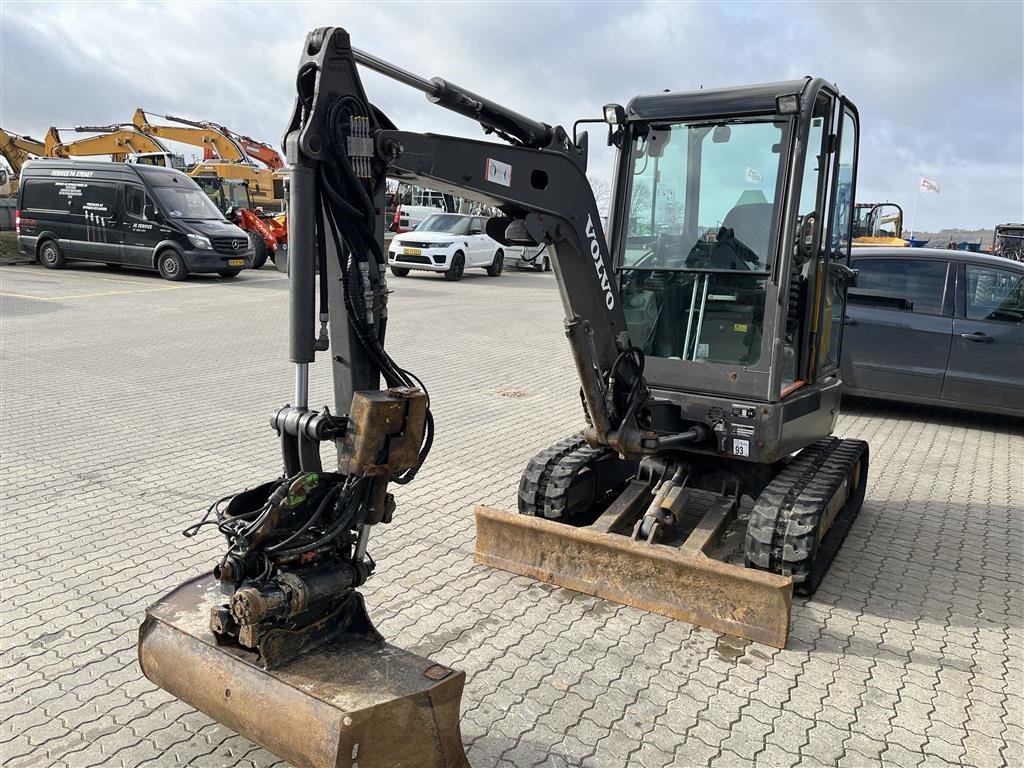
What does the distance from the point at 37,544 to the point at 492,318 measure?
12.1 meters

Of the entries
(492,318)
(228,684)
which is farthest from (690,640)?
(492,318)

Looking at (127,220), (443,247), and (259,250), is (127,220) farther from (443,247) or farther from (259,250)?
(443,247)

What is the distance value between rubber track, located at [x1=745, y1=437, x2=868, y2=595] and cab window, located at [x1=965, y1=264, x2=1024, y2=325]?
15.5 ft

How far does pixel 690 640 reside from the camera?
4398 mm

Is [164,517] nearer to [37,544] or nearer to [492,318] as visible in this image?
[37,544]

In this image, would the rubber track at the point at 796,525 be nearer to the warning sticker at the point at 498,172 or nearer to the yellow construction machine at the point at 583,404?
the yellow construction machine at the point at 583,404

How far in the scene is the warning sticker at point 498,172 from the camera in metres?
3.73

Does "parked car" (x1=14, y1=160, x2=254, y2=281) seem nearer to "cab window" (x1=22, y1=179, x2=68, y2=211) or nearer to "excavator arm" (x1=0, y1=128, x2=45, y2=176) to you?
"cab window" (x1=22, y1=179, x2=68, y2=211)

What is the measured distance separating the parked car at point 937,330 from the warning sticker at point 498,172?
6918 mm

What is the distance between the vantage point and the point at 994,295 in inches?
361

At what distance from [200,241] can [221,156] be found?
44.5 feet

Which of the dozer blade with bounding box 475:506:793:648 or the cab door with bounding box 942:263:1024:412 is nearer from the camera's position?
the dozer blade with bounding box 475:506:793:648

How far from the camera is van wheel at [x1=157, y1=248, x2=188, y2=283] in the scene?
19.7 meters

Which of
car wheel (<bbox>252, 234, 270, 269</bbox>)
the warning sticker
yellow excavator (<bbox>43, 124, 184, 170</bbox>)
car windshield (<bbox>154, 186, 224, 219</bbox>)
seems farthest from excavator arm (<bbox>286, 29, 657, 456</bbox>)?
yellow excavator (<bbox>43, 124, 184, 170</bbox>)
